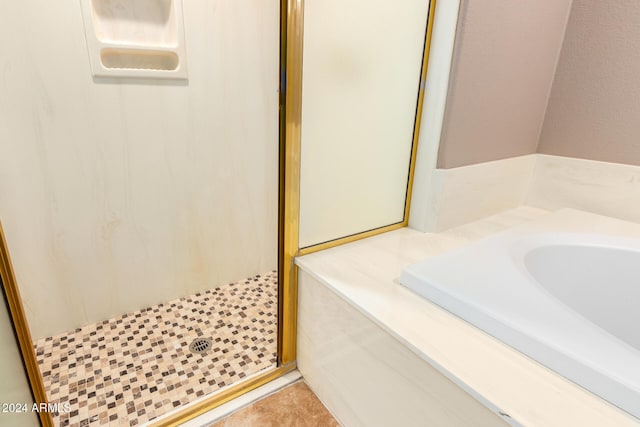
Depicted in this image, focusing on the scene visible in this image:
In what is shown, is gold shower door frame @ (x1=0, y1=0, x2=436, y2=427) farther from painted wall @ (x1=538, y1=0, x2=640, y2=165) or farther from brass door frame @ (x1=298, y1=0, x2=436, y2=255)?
painted wall @ (x1=538, y1=0, x2=640, y2=165)

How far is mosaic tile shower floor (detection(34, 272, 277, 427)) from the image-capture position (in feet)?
3.79

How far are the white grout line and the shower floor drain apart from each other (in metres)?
0.33

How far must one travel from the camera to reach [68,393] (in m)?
1.19

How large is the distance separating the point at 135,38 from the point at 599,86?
1.87 meters

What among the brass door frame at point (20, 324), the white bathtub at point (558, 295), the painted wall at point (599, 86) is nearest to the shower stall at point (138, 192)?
the brass door frame at point (20, 324)

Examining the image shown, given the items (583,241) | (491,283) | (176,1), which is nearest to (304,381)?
(491,283)

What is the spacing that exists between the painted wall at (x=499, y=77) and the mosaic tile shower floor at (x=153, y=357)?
3.52 ft

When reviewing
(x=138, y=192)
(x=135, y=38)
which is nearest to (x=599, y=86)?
(x=135, y=38)

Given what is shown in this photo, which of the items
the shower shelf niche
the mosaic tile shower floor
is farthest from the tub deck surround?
the shower shelf niche

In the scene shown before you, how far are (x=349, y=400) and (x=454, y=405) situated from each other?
1.35 ft

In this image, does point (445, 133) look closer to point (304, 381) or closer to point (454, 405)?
point (454, 405)

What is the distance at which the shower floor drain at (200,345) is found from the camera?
4.63 feet

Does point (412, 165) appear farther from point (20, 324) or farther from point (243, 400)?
point (20, 324)

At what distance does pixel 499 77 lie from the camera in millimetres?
1344
